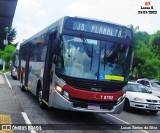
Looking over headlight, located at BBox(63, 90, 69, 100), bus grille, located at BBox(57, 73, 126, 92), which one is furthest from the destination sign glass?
headlight, located at BBox(63, 90, 69, 100)

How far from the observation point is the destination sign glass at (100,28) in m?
10.8

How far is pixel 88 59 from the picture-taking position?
1061 cm

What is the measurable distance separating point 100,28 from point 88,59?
3.92 ft

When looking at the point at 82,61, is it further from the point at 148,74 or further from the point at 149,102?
the point at 148,74

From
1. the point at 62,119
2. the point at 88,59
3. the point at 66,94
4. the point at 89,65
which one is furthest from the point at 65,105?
the point at 88,59

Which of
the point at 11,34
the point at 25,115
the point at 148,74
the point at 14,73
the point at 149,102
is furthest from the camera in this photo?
the point at 11,34

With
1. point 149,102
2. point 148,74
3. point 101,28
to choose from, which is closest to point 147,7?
point 149,102

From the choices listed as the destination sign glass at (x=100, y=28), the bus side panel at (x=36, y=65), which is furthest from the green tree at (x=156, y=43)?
the destination sign glass at (x=100, y=28)

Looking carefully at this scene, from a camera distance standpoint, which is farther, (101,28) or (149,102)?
(149,102)

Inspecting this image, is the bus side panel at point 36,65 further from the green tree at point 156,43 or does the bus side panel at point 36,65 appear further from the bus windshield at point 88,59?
the green tree at point 156,43

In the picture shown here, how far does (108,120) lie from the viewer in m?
12.2

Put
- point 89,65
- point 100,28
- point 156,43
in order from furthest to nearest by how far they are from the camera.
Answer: point 156,43
point 100,28
point 89,65

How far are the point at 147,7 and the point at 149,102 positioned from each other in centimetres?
924

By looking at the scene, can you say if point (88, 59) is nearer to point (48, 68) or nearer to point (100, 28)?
point (100, 28)
